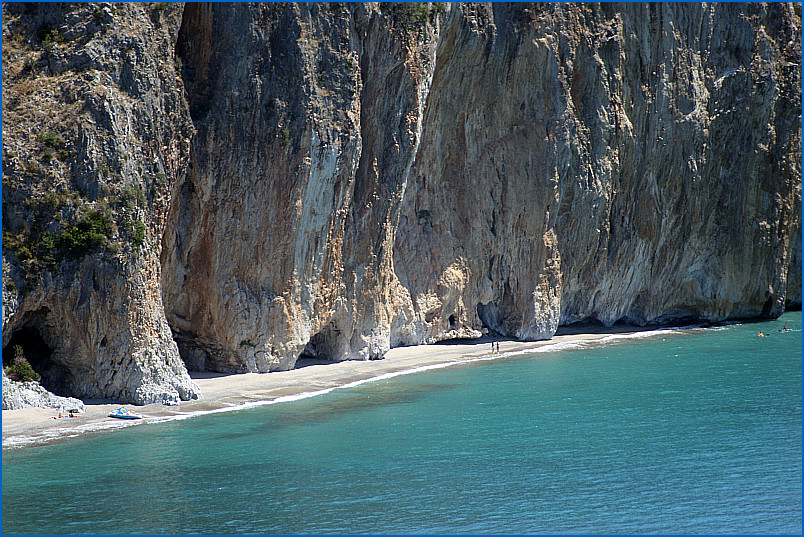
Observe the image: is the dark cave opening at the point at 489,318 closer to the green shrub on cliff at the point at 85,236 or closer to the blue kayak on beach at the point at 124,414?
the blue kayak on beach at the point at 124,414

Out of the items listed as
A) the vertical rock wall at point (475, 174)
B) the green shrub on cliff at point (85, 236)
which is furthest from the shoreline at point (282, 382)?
the green shrub on cliff at point (85, 236)

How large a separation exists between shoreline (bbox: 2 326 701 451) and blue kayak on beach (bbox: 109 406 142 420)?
7.8 inches

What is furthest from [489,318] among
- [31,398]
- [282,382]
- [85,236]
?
[31,398]

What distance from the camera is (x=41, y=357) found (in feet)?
103

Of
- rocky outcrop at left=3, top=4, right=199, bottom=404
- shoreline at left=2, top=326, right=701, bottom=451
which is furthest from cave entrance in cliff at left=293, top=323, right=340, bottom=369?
rocky outcrop at left=3, top=4, right=199, bottom=404

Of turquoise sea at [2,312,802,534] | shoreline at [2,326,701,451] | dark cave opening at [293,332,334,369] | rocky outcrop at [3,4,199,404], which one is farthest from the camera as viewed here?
dark cave opening at [293,332,334,369]

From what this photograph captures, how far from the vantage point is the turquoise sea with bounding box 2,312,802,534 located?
2109 centimetres

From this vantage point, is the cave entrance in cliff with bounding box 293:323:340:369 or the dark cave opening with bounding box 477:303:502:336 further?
the dark cave opening with bounding box 477:303:502:336

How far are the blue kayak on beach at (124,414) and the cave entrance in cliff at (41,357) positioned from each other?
2904 millimetres

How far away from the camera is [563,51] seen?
55.2 metres

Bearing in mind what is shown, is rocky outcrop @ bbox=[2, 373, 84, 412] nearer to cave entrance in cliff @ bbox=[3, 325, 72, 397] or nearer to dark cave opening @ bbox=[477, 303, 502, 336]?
cave entrance in cliff @ bbox=[3, 325, 72, 397]

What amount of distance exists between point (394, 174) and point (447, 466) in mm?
22866

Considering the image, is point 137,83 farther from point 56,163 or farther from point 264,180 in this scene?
point 264,180

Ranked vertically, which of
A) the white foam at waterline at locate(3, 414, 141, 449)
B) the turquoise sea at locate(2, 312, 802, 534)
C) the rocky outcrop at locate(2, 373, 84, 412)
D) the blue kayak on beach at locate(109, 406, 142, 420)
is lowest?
the turquoise sea at locate(2, 312, 802, 534)
